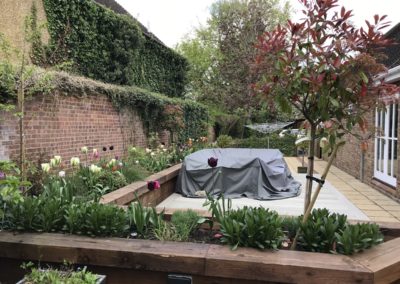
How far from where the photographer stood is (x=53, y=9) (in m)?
7.18

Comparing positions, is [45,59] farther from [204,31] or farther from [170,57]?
[204,31]

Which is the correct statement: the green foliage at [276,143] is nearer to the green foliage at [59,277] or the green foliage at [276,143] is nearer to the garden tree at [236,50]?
the garden tree at [236,50]

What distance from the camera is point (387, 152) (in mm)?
7309

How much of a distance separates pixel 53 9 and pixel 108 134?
2.97 m

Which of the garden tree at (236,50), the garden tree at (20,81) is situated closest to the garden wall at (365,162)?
the garden tree at (20,81)

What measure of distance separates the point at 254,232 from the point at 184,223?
2.32ft

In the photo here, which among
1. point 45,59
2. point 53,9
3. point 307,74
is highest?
point 53,9

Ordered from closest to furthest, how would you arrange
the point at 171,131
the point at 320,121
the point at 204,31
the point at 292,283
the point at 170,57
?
the point at 292,283
the point at 320,121
the point at 171,131
the point at 170,57
the point at 204,31

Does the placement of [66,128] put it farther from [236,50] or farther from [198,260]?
[236,50]

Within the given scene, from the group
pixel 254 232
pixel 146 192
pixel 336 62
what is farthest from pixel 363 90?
pixel 146 192

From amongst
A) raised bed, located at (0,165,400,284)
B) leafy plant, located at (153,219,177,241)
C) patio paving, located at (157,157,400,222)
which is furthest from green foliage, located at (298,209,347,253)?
patio paving, located at (157,157,400,222)

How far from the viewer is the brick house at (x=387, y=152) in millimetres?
6463

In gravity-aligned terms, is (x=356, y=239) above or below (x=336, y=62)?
below

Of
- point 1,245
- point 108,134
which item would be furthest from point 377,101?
point 108,134
